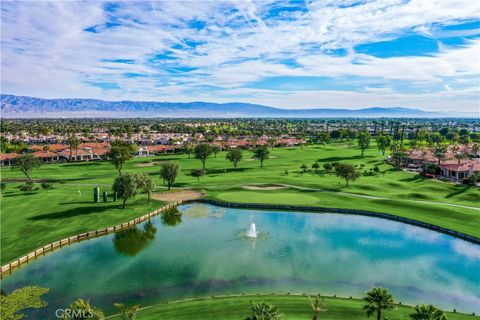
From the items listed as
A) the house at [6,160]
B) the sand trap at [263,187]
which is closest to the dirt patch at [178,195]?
the sand trap at [263,187]

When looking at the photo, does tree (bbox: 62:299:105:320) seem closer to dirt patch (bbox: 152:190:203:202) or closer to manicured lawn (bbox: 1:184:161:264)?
manicured lawn (bbox: 1:184:161:264)

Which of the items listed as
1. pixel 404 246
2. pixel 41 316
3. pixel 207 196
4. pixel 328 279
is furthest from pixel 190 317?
pixel 207 196

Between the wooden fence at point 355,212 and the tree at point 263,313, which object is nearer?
the tree at point 263,313

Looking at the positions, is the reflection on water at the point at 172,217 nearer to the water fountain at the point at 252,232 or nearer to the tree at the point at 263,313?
the water fountain at the point at 252,232

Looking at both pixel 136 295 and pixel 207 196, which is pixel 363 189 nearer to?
pixel 207 196

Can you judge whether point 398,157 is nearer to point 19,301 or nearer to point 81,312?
point 19,301

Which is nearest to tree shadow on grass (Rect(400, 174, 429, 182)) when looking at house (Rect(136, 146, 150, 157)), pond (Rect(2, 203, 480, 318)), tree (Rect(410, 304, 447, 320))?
pond (Rect(2, 203, 480, 318))
